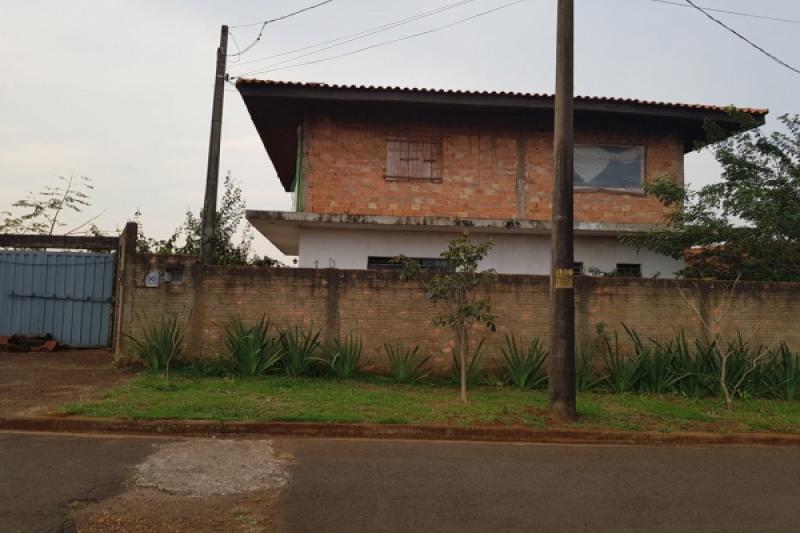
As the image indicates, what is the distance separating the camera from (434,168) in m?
Result: 13.8

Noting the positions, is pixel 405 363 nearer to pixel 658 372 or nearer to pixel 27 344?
pixel 658 372

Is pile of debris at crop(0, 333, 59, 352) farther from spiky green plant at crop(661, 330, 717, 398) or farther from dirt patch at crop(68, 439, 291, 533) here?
spiky green plant at crop(661, 330, 717, 398)

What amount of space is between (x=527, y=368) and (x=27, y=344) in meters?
9.07

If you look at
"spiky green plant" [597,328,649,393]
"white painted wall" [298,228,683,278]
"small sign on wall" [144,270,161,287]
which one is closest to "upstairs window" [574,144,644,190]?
"white painted wall" [298,228,683,278]

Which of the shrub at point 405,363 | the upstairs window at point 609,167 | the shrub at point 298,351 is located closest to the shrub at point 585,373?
the shrub at point 405,363

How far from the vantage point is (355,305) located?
10.4m

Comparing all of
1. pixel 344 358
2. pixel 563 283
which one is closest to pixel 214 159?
pixel 344 358

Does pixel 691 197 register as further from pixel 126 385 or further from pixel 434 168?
pixel 126 385

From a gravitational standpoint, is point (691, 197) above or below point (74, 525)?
above

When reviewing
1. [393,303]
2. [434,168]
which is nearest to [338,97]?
[434,168]

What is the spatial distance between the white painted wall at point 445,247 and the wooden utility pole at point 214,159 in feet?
7.28

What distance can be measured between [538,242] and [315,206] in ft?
15.6

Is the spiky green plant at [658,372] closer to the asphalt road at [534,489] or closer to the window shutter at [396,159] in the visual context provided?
the asphalt road at [534,489]

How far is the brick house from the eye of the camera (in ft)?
43.4
